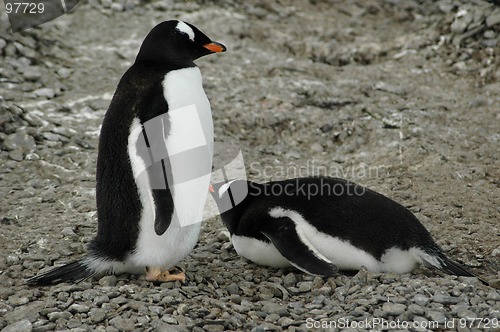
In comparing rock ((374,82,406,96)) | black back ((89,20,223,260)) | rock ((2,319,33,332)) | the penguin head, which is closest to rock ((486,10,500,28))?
rock ((374,82,406,96))

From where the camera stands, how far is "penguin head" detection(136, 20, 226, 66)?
134 inches

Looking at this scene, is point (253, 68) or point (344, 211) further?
point (253, 68)

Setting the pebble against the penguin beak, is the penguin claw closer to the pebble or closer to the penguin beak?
the pebble

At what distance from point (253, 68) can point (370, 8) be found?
7.32 feet

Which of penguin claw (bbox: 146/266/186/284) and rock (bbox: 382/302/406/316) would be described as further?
penguin claw (bbox: 146/266/186/284)

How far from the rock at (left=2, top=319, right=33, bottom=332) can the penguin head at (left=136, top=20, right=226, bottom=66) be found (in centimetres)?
139

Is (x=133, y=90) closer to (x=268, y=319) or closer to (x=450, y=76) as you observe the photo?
(x=268, y=319)

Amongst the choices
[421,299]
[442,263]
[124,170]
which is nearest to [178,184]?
[124,170]

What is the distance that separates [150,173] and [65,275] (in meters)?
0.67

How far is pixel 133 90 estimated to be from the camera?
3.24 m

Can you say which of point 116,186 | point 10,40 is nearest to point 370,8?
point 10,40

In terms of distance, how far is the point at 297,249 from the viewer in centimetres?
335

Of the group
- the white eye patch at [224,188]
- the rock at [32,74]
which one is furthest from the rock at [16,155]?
the white eye patch at [224,188]

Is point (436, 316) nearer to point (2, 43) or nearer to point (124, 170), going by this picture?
point (124, 170)
